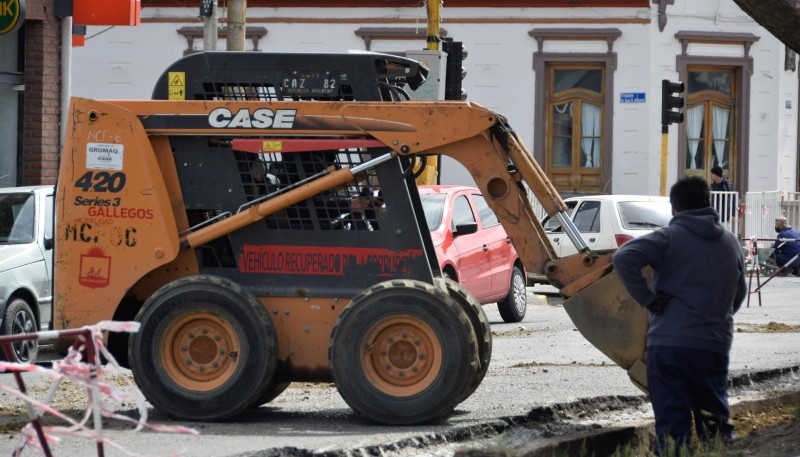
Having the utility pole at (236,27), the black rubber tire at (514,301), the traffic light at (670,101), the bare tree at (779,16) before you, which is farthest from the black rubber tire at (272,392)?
the traffic light at (670,101)

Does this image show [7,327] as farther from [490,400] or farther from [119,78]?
[119,78]

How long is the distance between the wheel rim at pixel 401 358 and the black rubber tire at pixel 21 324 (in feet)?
15.2

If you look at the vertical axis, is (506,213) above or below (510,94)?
below

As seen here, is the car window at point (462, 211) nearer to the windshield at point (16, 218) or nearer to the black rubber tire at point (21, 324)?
the windshield at point (16, 218)

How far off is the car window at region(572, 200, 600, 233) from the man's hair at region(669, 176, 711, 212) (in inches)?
548

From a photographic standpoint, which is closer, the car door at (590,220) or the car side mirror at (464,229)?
the car side mirror at (464,229)

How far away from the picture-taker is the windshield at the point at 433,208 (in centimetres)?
1573

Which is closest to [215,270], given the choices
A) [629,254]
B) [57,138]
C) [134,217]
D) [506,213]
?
[134,217]

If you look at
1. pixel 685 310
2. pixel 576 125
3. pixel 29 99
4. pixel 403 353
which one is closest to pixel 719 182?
pixel 576 125

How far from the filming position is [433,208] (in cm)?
1598

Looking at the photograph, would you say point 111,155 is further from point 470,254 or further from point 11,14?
point 11,14

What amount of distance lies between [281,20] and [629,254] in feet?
77.1

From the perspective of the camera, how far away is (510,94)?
2975cm

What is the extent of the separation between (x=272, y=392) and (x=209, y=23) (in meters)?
11.0
